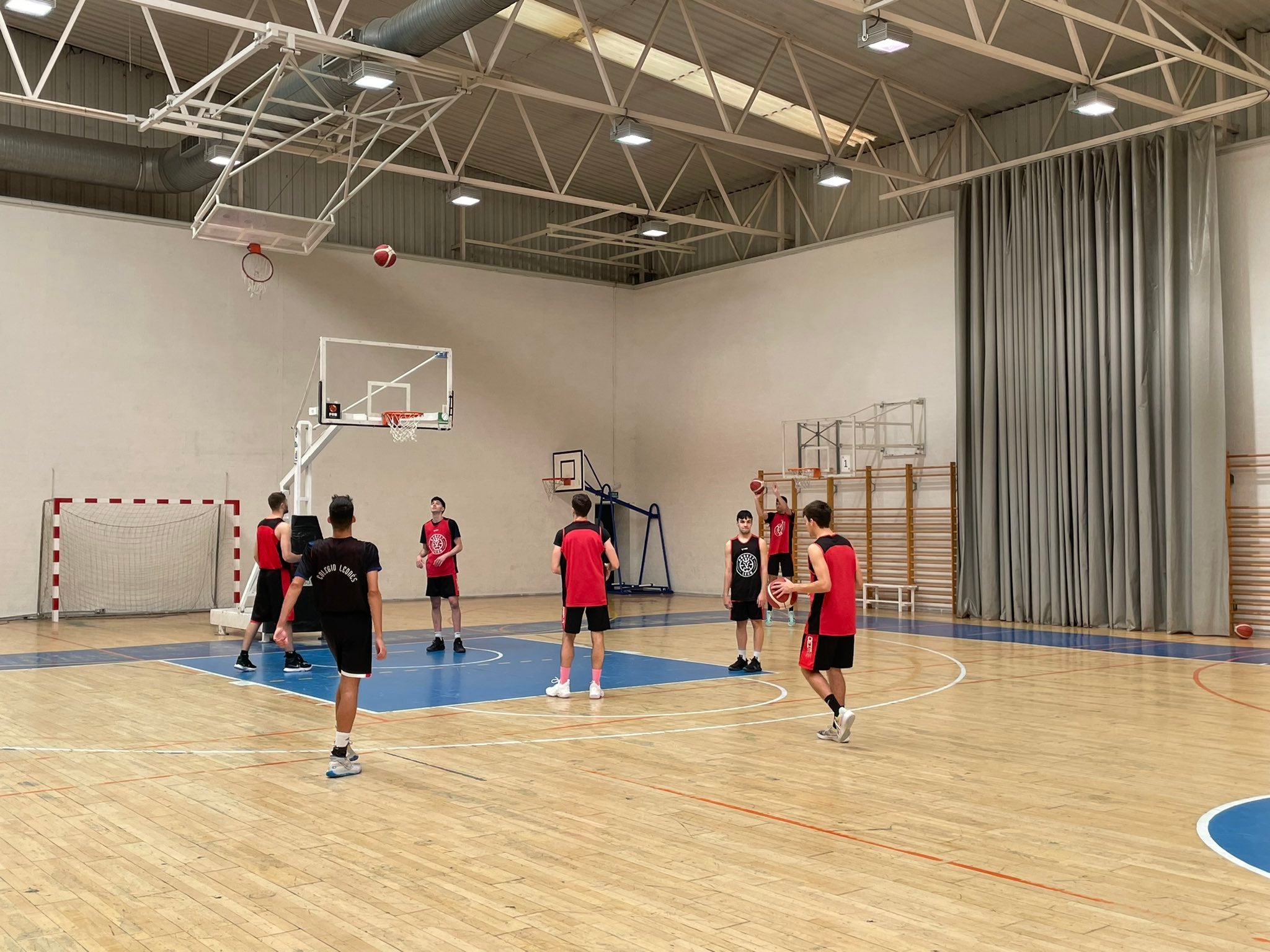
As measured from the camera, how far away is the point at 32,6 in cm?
1157

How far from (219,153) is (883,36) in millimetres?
9692

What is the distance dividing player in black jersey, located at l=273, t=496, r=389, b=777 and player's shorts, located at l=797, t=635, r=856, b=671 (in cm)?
289

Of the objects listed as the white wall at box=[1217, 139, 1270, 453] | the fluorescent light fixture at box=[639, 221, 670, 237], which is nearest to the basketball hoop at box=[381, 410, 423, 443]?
the fluorescent light fixture at box=[639, 221, 670, 237]

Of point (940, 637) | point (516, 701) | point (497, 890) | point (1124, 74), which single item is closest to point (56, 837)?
point (497, 890)

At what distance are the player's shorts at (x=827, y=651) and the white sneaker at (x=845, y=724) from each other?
1.04ft

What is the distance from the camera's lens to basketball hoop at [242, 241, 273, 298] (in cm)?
2039

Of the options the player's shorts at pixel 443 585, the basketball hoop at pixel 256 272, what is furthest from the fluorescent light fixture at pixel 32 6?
the basketball hoop at pixel 256 272

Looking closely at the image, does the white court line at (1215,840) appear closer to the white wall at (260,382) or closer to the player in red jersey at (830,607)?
the player in red jersey at (830,607)

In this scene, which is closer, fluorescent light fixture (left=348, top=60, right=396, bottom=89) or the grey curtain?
fluorescent light fixture (left=348, top=60, right=396, bottom=89)

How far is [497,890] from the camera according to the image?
4824mm

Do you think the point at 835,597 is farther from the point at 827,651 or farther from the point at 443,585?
the point at 443,585

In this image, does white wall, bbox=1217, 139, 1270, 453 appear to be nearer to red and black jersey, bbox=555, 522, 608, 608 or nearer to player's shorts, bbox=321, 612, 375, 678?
red and black jersey, bbox=555, 522, 608, 608

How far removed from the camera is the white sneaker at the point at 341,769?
6.97m

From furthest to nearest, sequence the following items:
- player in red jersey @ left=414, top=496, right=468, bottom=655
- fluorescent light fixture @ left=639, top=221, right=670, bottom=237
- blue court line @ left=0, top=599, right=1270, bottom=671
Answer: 1. fluorescent light fixture @ left=639, top=221, right=670, bottom=237
2. player in red jersey @ left=414, top=496, right=468, bottom=655
3. blue court line @ left=0, top=599, right=1270, bottom=671
